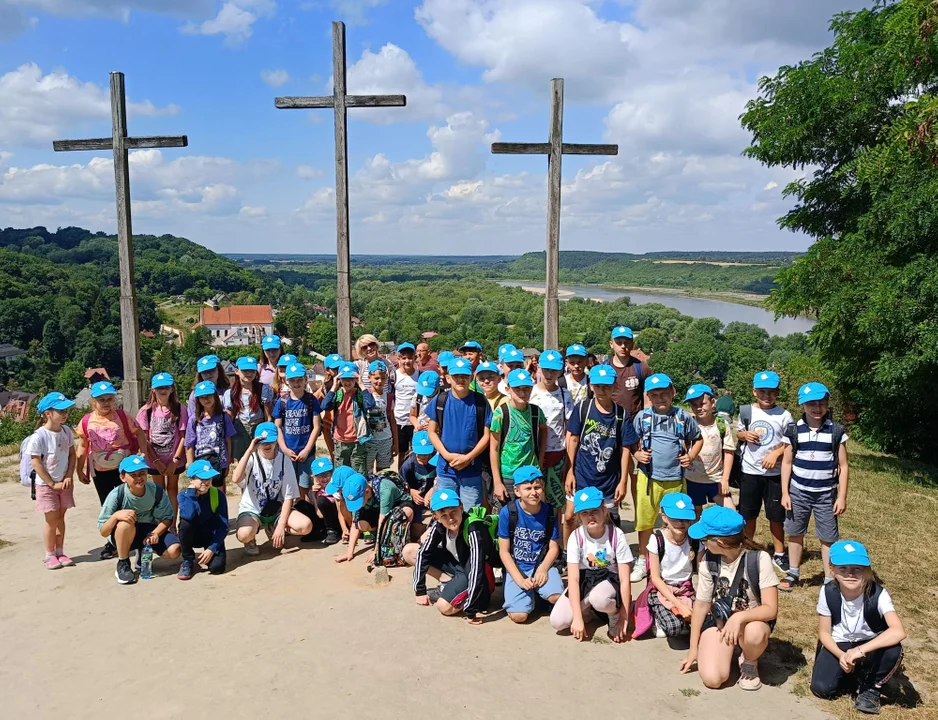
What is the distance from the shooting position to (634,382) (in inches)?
252

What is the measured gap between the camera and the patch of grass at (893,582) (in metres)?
4.38

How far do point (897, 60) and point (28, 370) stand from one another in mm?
67789

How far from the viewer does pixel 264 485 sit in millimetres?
6746

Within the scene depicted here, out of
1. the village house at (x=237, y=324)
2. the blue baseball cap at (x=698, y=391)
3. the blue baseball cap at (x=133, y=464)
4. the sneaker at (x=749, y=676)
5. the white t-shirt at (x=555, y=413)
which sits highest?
the blue baseball cap at (x=698, y=391)

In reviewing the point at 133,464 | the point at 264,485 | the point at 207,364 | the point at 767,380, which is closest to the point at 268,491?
the point at 264,485

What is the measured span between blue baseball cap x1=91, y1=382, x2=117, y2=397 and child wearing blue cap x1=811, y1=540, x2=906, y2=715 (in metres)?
6.05

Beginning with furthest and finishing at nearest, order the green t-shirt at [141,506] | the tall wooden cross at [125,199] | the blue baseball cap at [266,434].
Answer: the tall wooden cross at [125,199], the blue baseball cap at [266,434], the green t-shirt at [141,506]

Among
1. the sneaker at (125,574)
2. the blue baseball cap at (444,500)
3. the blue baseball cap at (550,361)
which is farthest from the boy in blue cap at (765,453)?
the sneaker at (125,574)

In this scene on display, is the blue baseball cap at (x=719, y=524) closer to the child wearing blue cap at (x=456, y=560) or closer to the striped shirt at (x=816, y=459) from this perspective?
the striped shirt at (x=816, y=459)

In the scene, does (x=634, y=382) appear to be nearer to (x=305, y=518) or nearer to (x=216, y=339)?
(x=305, y=518)

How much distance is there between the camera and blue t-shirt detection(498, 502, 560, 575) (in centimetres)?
532

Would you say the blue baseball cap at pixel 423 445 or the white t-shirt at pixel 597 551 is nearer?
the white t-shirt at pixel 597 551

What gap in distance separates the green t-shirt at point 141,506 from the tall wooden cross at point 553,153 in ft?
15.4

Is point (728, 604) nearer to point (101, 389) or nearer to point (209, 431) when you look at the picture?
point (209, 431)
